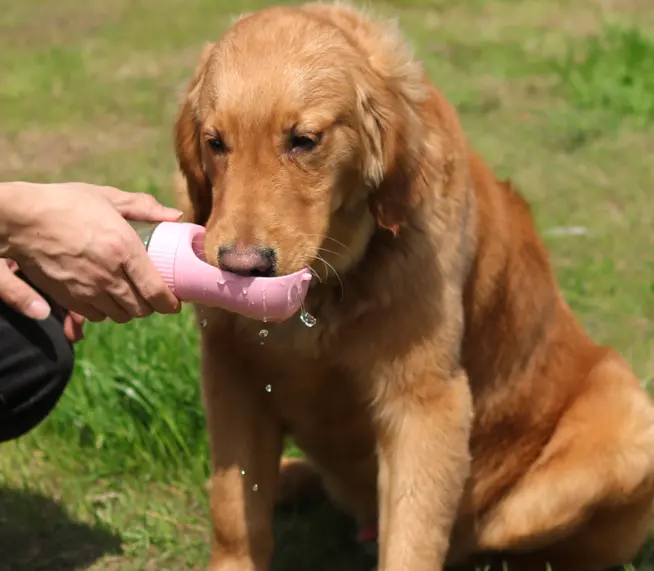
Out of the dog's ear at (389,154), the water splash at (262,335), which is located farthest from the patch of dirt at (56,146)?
the dog's ear at (389,154)

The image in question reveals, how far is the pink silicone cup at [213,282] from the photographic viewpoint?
252cm

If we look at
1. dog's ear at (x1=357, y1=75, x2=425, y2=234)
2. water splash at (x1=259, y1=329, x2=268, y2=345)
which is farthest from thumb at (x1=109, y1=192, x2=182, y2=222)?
dog's ear at (x1=357, y1=75, x2=425, y2=234)

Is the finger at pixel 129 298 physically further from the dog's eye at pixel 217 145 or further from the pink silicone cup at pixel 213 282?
the dog's eye at pixel 217 145

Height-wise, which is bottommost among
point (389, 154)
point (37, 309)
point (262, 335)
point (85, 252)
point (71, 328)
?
point (71, 328)

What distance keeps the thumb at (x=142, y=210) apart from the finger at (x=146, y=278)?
1.14 feet

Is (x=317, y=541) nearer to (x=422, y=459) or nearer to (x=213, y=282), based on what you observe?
(x=422, y=459)

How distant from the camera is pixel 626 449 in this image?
3314 mm

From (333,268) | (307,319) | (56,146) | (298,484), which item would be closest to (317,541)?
(298,484)

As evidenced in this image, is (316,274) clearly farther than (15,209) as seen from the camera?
Yes

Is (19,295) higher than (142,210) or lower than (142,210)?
lower

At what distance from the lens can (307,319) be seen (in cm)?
300

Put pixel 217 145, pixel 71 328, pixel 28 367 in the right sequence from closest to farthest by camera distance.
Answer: pixel 217 145 < pixel 28 367 < pixel 71 328

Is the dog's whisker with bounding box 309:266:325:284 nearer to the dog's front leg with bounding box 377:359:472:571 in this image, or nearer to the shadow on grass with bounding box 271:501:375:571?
the dog's front leg with bounding box 377:359:472:571

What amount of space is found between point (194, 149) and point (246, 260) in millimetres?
605
